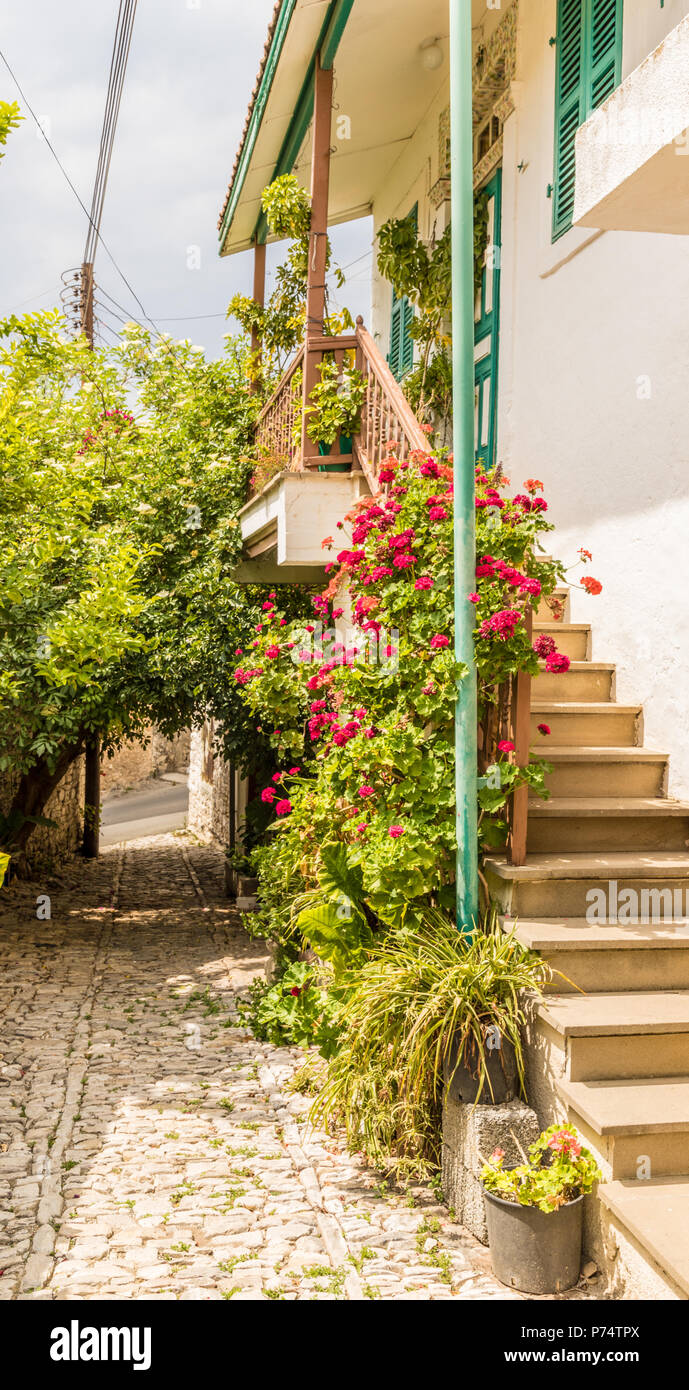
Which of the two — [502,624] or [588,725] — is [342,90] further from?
[502,624]

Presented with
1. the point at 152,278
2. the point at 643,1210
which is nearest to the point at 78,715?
the point at 643,1210

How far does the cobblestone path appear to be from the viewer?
11.1 ft

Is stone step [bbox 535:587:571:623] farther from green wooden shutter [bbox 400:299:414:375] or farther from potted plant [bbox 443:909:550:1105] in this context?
green wooden shutter [bbox 400:299:414:375]

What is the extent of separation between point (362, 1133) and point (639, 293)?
432 cm

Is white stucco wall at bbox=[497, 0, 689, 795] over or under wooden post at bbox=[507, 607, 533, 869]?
over

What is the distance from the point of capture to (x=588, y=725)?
533 centimetres

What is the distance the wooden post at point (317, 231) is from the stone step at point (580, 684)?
88.4 inches

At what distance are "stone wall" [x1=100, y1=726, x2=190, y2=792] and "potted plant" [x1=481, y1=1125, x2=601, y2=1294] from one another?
23.5 meters

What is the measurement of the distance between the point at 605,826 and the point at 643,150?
3.08m

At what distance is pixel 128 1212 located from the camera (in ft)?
12.8

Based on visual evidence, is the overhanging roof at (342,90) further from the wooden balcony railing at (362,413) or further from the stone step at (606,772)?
the stone step at (606,772)

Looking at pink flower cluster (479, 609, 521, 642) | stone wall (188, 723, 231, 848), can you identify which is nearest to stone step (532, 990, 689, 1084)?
pink flower cluster (479, 609, 521, 642)

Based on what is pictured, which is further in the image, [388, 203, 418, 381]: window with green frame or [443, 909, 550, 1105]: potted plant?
[388, 203, 418, 381]: window with green frame
